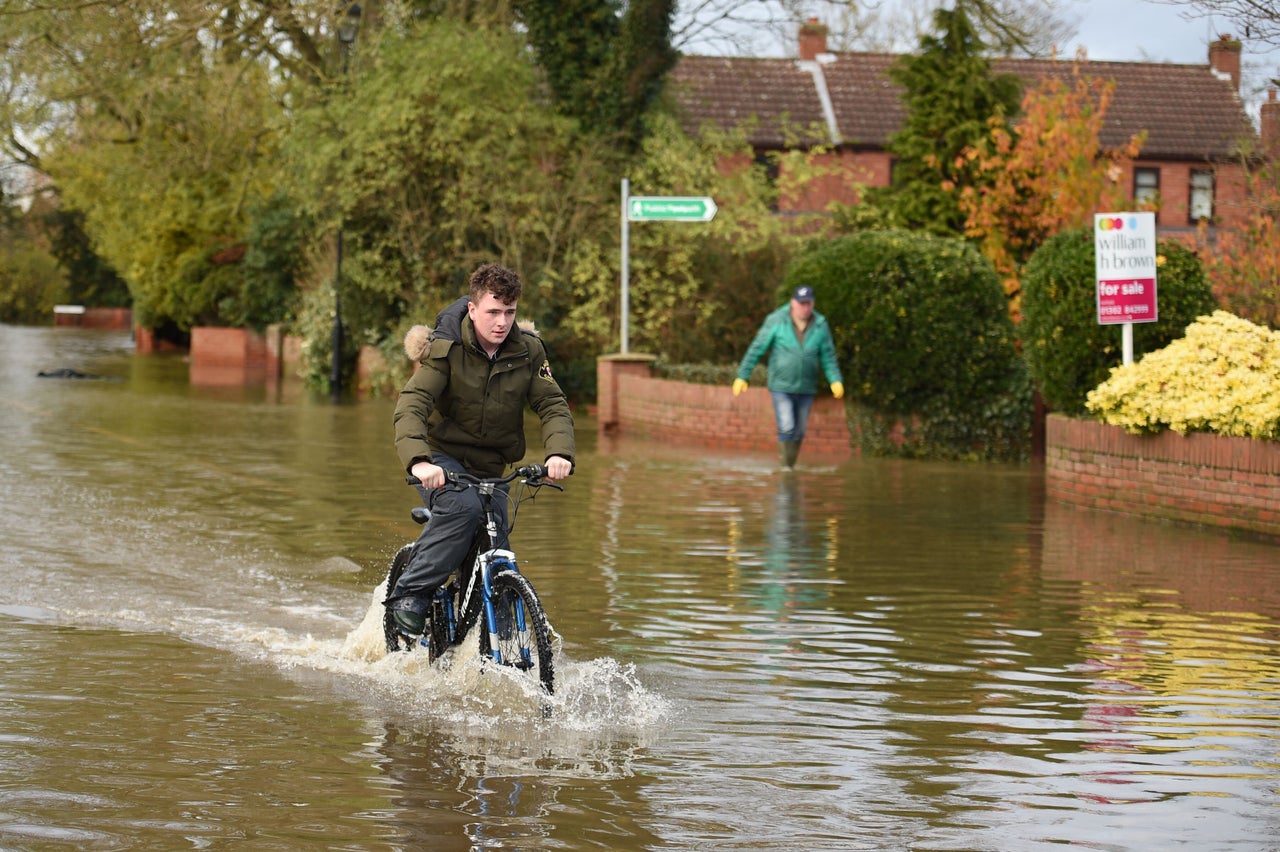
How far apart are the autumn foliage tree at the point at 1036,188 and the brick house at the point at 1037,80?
20427 mm

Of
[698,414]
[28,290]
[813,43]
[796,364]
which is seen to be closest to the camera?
[796,364]

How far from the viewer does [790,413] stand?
17.8m

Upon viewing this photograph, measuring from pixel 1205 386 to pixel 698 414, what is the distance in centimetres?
797

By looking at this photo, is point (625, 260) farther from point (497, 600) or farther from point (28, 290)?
Result: point (28, 290)

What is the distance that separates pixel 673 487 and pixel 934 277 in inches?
174

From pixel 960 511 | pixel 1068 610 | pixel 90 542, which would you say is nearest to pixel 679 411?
pixel 960 511

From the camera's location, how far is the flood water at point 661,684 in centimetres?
585

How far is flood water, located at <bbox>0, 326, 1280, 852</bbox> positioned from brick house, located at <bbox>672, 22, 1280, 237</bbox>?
32993 millimetres

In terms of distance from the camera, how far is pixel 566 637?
9.02 metres

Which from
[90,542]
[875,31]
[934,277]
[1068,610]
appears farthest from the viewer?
[875,31]

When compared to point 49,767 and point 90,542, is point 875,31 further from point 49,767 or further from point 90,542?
point 49,767

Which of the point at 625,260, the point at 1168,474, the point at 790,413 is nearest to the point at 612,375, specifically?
the point at 625,260

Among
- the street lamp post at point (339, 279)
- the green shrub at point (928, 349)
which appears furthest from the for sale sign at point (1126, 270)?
the street lamp post at point (339, 279)

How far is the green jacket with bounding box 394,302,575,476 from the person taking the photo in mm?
7371
